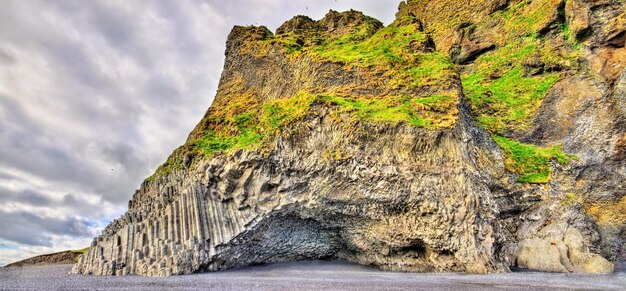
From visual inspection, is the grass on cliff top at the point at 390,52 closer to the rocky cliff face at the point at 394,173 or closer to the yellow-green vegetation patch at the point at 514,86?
the rocky cliff face at the point at 394,173

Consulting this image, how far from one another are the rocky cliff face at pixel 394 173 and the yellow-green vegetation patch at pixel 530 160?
9 centimetres

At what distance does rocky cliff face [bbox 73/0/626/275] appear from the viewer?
52.1ft

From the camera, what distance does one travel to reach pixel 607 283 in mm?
11820

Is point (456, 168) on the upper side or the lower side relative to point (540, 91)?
lower

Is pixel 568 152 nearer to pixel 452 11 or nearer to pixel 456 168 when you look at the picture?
pixel 456 168

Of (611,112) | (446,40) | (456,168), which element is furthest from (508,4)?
(456,168)

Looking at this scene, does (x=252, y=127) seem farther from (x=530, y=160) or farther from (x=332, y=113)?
(x=530, y=160)

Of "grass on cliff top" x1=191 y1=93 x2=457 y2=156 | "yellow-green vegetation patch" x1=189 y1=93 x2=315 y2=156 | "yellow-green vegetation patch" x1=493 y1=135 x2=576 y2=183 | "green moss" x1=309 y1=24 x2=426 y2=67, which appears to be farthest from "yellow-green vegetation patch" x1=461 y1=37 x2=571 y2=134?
"yellow-green vegetation patch" x1=189 y1=93 x2=315 y2=156

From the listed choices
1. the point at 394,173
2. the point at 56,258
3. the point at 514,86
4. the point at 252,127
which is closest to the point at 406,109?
the point at 394,173

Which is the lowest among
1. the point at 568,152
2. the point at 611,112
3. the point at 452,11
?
the point at 568,152

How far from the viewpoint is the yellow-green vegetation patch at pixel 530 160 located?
20812 millimetres

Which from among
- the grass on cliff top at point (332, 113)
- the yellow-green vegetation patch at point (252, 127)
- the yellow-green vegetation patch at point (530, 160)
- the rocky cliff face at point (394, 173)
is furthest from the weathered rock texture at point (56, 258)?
the yellow-green vegetation patch at point (530, 160)

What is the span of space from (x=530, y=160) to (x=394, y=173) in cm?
1105

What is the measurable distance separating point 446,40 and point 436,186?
32759mm
